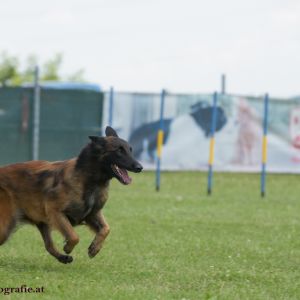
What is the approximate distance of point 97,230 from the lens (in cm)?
804

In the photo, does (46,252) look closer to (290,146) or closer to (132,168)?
(132,168)

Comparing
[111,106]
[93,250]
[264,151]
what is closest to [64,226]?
[93,250]

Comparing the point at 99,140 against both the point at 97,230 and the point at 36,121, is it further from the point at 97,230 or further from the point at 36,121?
the point at 36,121

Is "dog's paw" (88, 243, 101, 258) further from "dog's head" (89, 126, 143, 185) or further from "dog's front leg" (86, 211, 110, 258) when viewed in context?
"dog's head" (89, 126, 143, 185)

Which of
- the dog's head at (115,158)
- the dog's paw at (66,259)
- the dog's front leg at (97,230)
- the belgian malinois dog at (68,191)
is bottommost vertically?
the dog's paw at (66,259)

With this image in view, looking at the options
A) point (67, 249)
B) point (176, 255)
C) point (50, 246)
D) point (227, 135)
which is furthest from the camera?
point (227, 135)

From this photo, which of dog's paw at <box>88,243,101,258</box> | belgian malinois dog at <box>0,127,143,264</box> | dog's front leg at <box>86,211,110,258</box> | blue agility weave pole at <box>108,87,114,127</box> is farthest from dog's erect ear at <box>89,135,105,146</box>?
blue agility weave pole at <box>108,87,114,127</box>

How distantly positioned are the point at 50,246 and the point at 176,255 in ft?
4.41

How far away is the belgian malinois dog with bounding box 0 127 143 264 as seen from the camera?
25.8ft

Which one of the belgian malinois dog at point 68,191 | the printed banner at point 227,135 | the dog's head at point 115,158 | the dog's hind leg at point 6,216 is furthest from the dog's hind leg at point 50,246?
the printed banner at point 227,135

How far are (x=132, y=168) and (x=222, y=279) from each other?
1.38m

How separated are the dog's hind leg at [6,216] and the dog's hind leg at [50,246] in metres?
0.39

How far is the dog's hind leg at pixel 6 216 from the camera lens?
7887 millimetres

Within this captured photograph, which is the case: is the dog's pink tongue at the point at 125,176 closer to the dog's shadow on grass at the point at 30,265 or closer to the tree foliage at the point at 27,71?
the dog's shadow on grass at the point at 30,265
